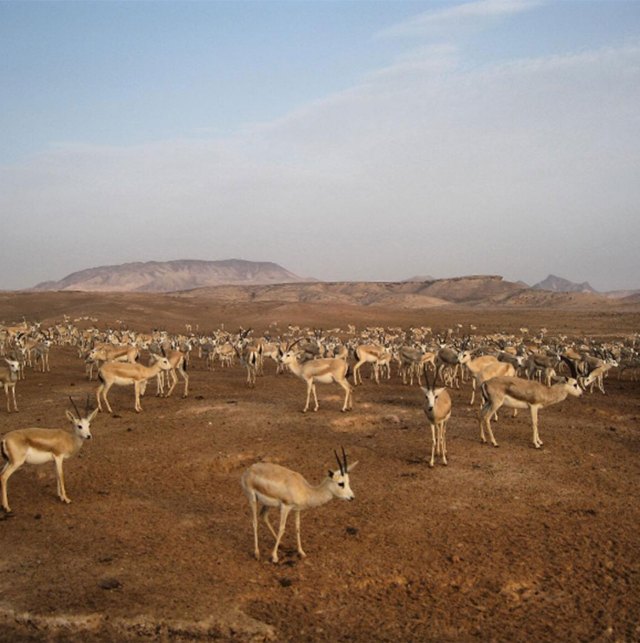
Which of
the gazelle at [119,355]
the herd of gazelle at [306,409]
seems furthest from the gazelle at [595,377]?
the gazelle at [119,355]

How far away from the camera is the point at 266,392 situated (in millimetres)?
22812

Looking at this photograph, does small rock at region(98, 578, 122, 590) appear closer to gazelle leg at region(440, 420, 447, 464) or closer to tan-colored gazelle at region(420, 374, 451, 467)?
tan-colored gazelle at region(420, 374, 451, 467)

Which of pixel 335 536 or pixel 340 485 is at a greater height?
pixel 340 485

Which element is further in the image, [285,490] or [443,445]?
[443,445]

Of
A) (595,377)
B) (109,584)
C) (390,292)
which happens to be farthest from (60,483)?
(390,292)

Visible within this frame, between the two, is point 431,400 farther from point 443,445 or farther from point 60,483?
point 60,483

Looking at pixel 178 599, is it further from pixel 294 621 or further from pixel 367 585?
pixel 367 585

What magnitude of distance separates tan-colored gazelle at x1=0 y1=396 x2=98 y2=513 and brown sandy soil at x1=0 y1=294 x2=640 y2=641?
655 mm

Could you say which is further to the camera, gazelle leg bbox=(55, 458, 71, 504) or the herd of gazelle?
gazelle leg bbox=(55, 458, 71, 504)

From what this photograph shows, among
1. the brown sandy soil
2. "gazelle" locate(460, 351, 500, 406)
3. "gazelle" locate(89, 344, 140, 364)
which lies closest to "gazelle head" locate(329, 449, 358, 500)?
the brown sandy soil

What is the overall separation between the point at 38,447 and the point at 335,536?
19.1 ft

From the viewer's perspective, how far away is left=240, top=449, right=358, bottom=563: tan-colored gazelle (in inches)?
355

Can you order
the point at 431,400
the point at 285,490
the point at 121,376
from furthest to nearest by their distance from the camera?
the point at 121,376 → the point at 431,400 → the point at 285,490

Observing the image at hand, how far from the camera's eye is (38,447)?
36.3ft
